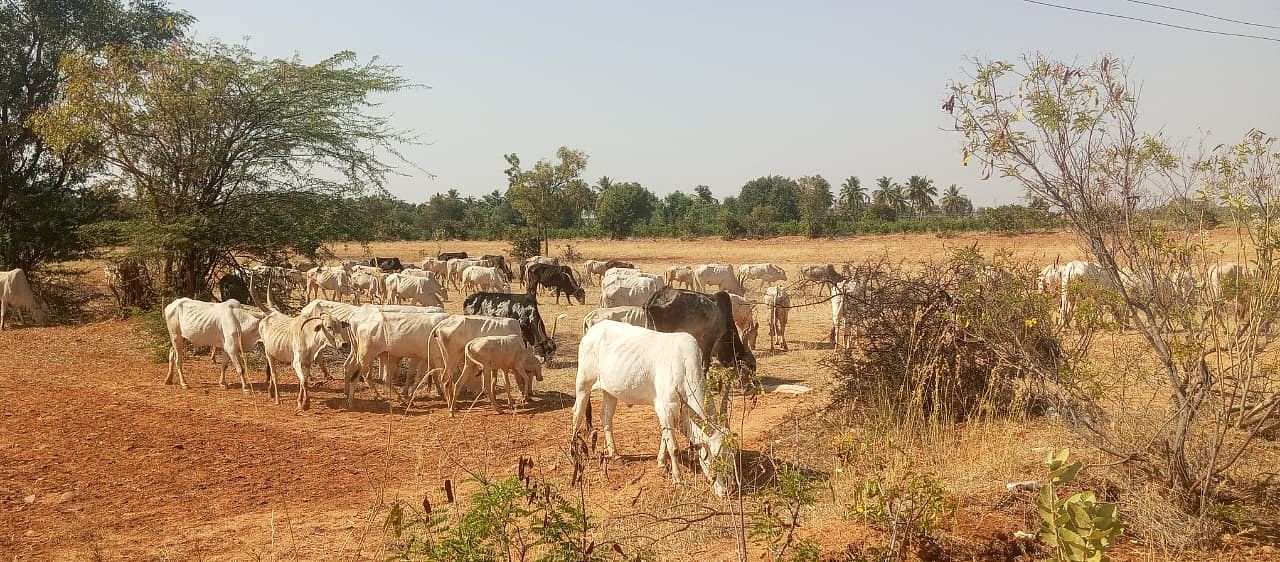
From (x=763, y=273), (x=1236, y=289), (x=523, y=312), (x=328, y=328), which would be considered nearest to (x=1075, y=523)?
(x=1236, y=289)

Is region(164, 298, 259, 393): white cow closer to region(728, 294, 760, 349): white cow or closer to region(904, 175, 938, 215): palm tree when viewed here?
region(728, 294, 760, 349): white cow

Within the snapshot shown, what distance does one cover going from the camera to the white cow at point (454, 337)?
1261cm

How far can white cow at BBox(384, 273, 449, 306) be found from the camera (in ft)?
78.8

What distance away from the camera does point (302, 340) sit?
12.4m

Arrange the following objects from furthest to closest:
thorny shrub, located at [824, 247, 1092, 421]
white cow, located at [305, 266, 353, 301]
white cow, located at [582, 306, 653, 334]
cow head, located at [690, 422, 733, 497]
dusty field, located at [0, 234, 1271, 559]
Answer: white cow, located at [305, 266, 353, 301], white cow, located at [582, 306, 653, 334], thorny shrub, located at [824, 247, 1092, 421], cow head, located at [690, 422, 733, 497], dusty field, located at [0, 234, 1271, 559]

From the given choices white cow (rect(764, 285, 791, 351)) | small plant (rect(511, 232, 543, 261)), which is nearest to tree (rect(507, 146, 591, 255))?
small plant (rect(511, 232, 543, 261))

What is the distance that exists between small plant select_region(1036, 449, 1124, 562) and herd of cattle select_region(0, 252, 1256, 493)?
1.81 m

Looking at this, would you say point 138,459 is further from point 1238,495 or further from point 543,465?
point 1238,495

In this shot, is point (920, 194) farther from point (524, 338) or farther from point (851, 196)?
point (524, 338)

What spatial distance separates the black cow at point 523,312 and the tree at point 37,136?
11368mm

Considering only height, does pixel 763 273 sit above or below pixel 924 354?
below

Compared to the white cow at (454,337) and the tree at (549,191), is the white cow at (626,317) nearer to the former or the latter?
the white cow at (454,337)

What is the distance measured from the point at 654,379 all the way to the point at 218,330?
837 centimetres

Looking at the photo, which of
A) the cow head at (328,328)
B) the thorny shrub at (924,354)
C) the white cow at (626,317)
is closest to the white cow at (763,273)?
the white cow at (626,317)
